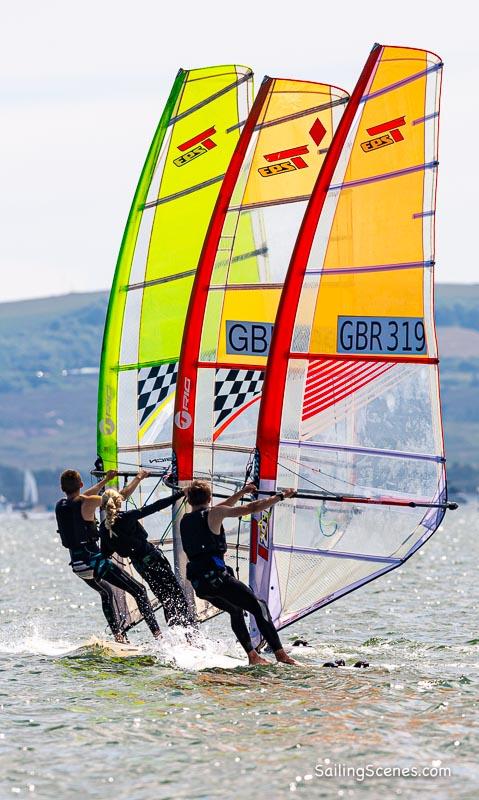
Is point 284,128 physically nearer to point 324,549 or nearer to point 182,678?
point 324,549

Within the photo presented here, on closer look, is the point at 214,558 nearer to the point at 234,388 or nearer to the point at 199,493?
the point at 199,493

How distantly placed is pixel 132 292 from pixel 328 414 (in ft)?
12.3

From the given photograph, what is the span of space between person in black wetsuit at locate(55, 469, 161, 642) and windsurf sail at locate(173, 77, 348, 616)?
3.81ft

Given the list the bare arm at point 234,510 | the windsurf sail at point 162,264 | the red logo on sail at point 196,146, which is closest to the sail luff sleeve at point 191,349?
the windsurf sail at point 162,264

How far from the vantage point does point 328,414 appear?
13445 millimetres

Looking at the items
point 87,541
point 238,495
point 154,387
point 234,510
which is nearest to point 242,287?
point 154,387

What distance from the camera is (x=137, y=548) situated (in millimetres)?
13680

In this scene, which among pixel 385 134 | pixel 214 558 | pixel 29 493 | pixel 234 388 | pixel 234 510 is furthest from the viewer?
pixel 29 493

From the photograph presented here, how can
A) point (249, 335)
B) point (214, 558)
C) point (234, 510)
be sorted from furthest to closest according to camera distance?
1. point (249, 335)
2. point (214, 558)
3. point (234, 510)

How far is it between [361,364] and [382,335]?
331mm

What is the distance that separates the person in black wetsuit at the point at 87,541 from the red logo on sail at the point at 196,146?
4180 millimetres

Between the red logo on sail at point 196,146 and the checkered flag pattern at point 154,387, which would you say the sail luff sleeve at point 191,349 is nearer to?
the checkered flag pattern at point 154,387

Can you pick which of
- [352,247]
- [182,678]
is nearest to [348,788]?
[182,678]

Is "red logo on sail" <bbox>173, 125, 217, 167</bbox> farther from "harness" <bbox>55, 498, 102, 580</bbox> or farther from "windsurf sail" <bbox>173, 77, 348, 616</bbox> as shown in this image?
"harness" <bbox>55, 498, 102, 580</bbox>
